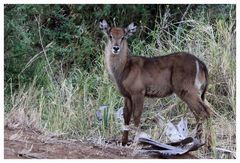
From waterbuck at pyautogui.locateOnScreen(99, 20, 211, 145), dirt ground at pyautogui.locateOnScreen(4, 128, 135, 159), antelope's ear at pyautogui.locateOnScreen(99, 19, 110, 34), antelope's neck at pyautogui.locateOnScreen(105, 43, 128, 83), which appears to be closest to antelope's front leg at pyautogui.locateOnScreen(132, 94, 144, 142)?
waterbuck at pyautogui.locateOnScreen(99, 20, 211, 145)

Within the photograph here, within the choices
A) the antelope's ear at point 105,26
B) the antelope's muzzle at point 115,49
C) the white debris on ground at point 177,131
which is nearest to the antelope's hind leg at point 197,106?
the white debris on ground at point 177,131

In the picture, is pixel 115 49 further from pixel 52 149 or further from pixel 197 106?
pixel 52 149

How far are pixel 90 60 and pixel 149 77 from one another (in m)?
3.30

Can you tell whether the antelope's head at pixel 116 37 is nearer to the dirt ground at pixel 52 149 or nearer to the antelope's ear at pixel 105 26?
the antelope's ear at pixel 105 26

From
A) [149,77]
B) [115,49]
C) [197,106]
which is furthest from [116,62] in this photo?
[197,106]

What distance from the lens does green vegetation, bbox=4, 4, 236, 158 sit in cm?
1040

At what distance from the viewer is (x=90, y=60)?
516 inches

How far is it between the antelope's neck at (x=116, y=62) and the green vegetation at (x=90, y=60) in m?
0.66

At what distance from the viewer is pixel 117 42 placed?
31.9 feet

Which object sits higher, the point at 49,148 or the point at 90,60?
the point at 90,60

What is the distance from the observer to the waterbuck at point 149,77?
32.2 ft

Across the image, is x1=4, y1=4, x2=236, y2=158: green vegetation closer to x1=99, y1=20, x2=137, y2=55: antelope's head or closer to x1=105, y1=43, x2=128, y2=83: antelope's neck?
x1=105, y1=43, x2=128, y2=83: antelope's neck

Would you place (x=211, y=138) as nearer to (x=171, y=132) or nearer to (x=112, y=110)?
(x=171, y=132)

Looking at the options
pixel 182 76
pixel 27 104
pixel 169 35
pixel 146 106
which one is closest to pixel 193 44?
pixel 169 35
